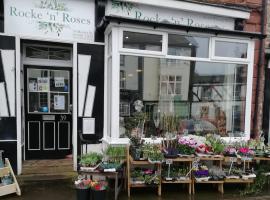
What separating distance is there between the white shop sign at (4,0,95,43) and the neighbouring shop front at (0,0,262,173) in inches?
0.8

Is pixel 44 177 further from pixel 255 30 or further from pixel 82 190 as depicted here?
pixel 255 30


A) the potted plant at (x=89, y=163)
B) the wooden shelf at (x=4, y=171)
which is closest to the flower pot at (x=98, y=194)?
the potted plant at (x=89, y=163)

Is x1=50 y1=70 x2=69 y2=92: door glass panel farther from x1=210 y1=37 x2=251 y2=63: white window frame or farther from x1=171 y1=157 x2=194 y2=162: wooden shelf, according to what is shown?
x1=210 y1=37 x2=251 y2=63: white window frame

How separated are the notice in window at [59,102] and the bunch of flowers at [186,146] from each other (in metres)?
2.89

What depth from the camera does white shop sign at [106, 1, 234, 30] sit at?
19.2ft

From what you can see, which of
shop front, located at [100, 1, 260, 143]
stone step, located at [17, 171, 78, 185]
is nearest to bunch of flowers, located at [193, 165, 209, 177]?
shop front, located at [100, 1, 260, 143]

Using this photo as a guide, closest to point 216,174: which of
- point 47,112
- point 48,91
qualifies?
point 47,112

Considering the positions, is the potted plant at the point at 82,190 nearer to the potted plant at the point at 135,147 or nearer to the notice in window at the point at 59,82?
the potted plant at the point at 135,147

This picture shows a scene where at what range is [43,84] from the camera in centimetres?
614

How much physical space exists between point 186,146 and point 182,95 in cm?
169

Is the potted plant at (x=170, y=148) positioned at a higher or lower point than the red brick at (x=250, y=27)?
lower

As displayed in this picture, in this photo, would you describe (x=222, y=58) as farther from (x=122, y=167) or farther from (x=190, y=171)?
(x=122, y=167)

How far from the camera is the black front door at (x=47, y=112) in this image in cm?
609

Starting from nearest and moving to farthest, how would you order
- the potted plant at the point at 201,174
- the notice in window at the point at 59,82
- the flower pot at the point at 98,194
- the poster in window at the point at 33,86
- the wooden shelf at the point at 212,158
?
the flower pot at the point at 98,194, the potted plant at the point at 201,174, the wooden shelf at the point at 212,158, the poster in window at the point at 33,86, the notice in window at the point at 59,82
